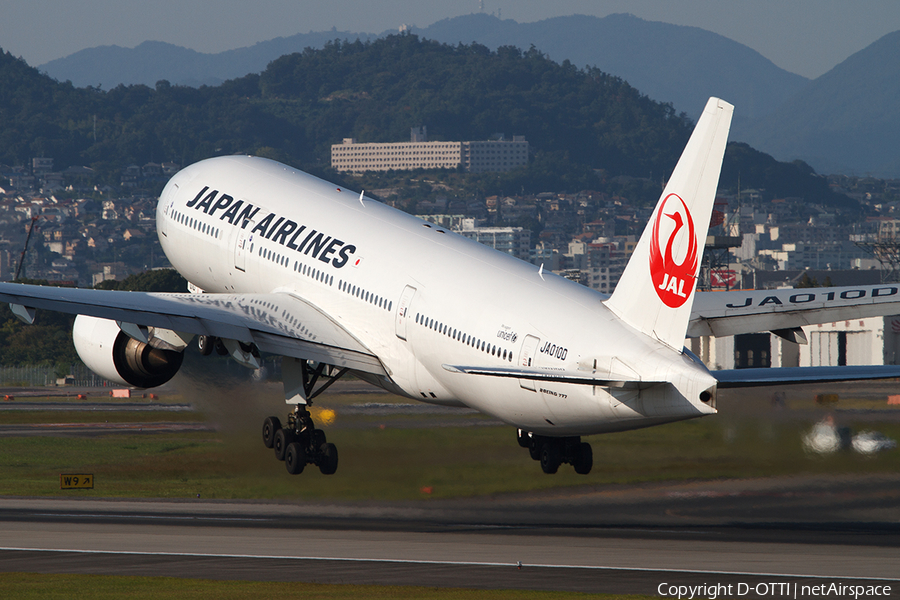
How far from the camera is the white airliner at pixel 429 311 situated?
80.8ft

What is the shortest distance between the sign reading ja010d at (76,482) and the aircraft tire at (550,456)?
18.6 meters

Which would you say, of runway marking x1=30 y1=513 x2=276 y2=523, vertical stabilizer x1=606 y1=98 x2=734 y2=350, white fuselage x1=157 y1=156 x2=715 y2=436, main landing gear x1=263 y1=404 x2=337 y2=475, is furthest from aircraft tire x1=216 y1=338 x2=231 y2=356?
vertical stabilizer x1=606 y1=98 x2=734 y2=350

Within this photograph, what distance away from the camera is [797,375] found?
24875mm

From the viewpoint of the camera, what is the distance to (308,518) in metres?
35.8

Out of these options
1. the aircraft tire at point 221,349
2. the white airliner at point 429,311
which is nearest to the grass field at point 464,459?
the white airliner at point 429,311

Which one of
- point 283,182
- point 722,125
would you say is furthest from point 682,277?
point 283,182

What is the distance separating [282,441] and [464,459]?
6.34 metres

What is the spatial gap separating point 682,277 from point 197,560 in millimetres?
12795

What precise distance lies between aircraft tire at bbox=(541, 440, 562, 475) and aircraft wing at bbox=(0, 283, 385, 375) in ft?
16.4

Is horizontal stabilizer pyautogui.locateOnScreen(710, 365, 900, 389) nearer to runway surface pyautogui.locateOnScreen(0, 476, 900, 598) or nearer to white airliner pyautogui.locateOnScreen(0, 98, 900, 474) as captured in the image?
white airliner pyautogui.locateOnScreen(0, 98, 900, 474)

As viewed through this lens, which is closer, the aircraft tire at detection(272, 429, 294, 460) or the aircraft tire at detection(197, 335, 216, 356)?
the aircraft tire at detection(272, 429, 294, 460)

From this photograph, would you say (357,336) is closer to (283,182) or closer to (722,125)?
(283,182)

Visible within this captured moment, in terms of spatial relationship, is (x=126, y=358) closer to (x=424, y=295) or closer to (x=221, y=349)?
(x=221, y=349)

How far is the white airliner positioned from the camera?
24.6 metres
